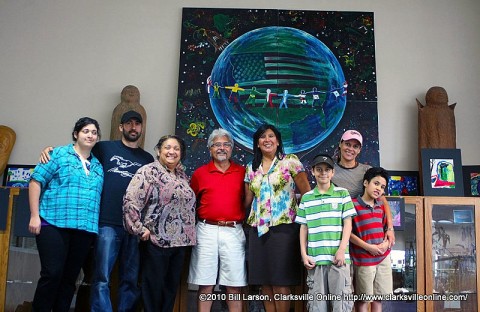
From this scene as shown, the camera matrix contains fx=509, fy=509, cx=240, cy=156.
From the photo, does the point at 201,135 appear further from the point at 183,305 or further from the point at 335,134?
the point at 183,305

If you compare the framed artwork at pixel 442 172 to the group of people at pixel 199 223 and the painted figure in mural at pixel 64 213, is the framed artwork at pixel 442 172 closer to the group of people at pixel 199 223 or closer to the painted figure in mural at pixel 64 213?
the group of people at pixel 199 223

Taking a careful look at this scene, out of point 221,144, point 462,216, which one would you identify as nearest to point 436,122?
point 462,216

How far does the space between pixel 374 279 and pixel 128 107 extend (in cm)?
246

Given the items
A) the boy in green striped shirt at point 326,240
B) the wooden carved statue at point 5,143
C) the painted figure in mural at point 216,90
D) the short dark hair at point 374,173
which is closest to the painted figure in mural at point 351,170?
the short dark hair at point 374,173

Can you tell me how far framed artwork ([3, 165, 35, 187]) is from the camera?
435 centimetres

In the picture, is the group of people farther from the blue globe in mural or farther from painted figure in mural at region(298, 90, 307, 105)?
painted figure in mural at region(298, 90, 307, 105)

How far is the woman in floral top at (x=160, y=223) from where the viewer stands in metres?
2.89

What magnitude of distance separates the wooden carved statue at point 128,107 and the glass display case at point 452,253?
236 centimetres

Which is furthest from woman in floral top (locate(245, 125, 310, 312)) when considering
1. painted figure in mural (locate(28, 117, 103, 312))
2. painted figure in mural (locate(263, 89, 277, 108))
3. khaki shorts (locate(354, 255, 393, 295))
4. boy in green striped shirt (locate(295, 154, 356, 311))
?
painted figure in mural (locate(263, 89, 277, 108))

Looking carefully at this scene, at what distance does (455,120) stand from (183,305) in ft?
9.26

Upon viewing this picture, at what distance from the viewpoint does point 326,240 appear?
2.84 m

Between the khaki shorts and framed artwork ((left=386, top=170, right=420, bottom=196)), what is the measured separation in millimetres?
1300

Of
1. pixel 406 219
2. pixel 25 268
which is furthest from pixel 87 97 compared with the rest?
pixel 406 219

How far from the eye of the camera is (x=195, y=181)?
3.20 metres
